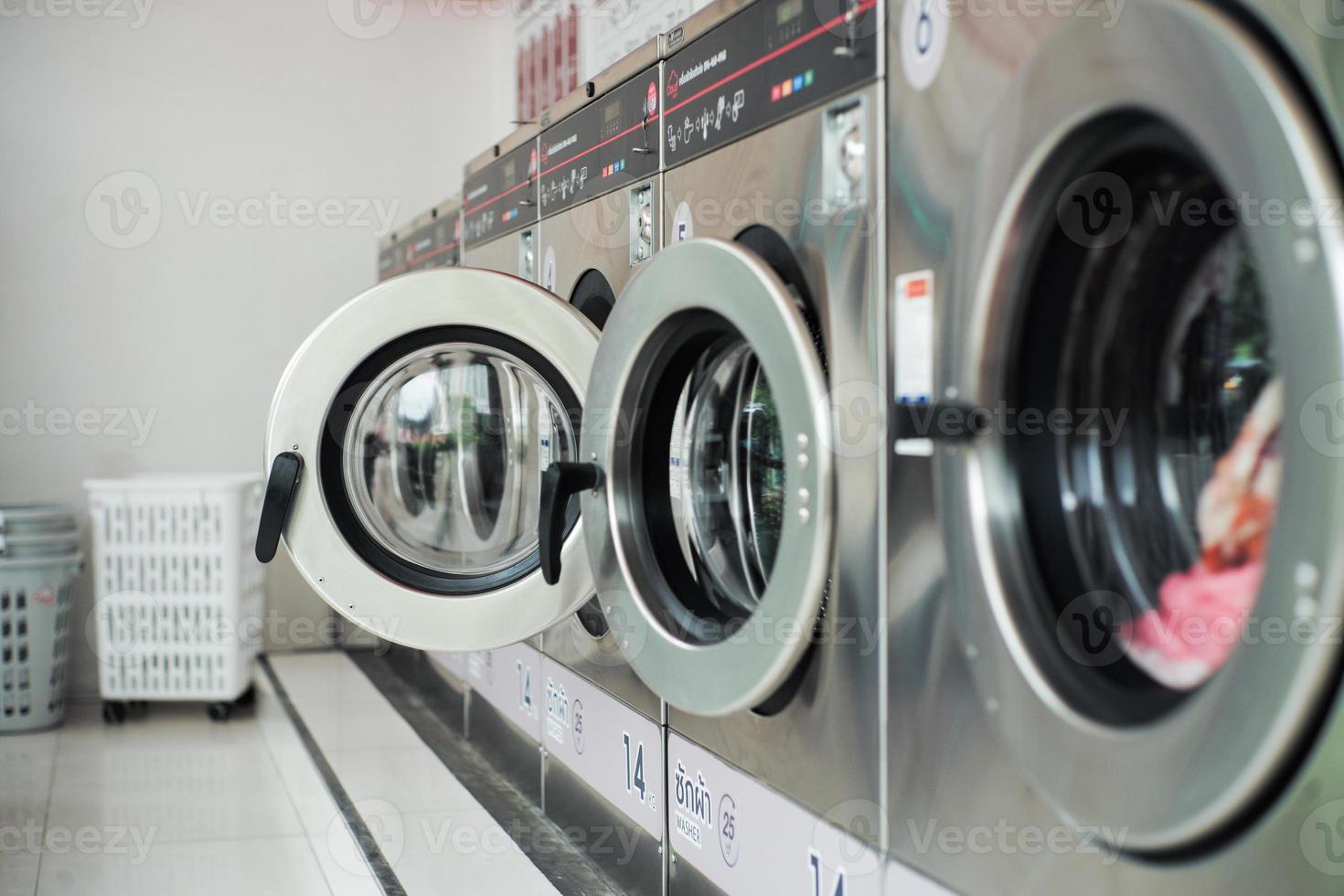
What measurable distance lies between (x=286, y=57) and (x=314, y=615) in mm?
2041

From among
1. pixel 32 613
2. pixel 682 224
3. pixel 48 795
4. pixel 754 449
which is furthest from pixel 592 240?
pixel 32 613

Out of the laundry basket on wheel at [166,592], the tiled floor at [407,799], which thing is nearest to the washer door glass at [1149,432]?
the tiled floor at [407,799]

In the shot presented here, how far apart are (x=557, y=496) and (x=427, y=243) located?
2.19 m

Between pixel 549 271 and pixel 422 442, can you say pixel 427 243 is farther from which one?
pixel 422 442

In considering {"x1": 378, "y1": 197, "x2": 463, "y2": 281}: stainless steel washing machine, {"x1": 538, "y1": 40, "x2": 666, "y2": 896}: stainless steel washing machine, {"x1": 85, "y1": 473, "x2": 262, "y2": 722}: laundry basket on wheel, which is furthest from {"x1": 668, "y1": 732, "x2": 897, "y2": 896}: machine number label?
{"x1": 85, "y1": 473, "x2": 262, "y2": 722}: laundry basket on wheel

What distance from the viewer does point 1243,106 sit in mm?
773

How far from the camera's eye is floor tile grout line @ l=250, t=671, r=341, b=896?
Answer: 7.38 ft

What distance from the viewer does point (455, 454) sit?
2164mm

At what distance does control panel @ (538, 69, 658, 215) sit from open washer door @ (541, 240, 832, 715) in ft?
1.28

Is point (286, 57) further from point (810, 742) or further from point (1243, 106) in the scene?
point (1243, 106)

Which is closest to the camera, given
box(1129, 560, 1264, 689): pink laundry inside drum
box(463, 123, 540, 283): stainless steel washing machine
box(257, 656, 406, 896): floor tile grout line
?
box(1129, 560, 1264, 689): pink laundry inside drum

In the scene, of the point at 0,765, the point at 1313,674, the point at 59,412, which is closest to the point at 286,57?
the point at 59,412

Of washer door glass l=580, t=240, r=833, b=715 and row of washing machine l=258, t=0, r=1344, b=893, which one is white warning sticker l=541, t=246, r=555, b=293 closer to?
row of washing machine l=258, t=0, r=1344, b=893

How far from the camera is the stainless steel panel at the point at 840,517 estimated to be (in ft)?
4.19
